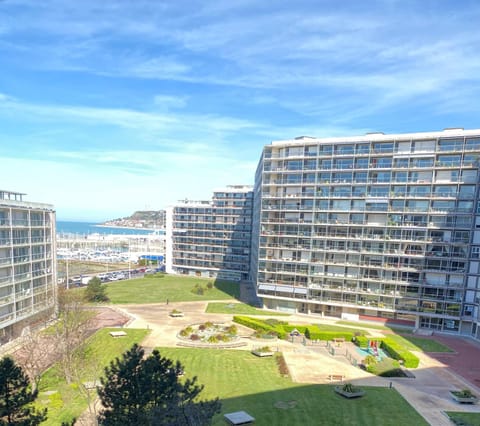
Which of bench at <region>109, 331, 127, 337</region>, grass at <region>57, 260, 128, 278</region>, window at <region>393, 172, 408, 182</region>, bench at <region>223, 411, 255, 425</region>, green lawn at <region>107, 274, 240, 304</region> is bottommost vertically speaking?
grass at <region>57, 260, 128, 278</region>

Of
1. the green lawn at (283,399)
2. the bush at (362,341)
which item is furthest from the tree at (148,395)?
the bush at (362,341)

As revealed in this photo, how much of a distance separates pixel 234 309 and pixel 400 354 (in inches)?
1403

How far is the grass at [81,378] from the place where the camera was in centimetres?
3148

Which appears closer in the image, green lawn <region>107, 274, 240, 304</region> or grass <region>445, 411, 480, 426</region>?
grass <region>445, 411, 480, 426</region>

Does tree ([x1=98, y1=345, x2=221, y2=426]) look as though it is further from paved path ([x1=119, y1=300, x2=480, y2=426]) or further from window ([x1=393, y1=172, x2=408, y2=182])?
window ([x1=393, y1=172, x2=408, y2=182])

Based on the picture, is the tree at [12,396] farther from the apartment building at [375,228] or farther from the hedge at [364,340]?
the apartment building at [375,228]

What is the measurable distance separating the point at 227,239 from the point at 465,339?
233 ft

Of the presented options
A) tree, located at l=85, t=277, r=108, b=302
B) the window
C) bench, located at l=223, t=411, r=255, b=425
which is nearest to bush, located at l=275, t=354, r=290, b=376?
bench, located at l=223, t=411, r=255, b=425

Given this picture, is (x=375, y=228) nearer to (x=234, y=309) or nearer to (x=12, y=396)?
(x=234, y=309)

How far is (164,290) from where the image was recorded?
89.8m

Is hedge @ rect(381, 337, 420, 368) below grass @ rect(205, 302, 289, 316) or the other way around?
the other way around

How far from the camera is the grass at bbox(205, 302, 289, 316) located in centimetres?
7019

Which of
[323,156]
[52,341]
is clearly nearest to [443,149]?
[323,156]

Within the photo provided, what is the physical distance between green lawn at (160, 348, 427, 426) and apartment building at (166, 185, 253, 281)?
68287 millimetres
